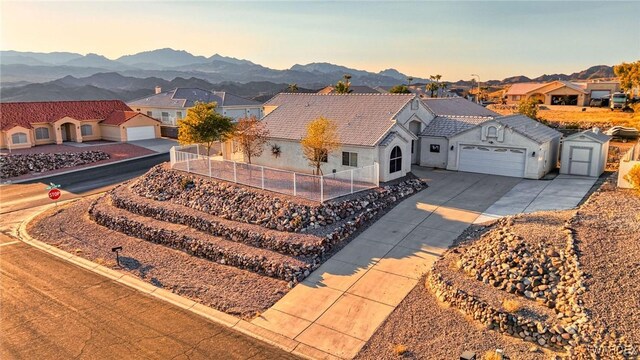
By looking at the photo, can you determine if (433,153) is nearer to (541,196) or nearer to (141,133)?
(541,196)

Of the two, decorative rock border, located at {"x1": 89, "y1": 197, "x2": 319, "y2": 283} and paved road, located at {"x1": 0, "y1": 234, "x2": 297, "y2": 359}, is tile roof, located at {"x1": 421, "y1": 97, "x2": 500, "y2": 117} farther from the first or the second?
paved road, located at {"x1": 0, "y1": 234, "x2": 297, "y2": 359}

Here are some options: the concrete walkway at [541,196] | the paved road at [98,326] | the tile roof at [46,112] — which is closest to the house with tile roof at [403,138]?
the concrete walkway at [541,196]

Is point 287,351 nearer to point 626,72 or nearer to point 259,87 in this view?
point 626,72

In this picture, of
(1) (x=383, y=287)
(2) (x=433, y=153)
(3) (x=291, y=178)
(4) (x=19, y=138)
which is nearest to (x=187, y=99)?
(4) (x=19, y=138)

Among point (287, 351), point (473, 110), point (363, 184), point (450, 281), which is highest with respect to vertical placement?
point (473, 110)

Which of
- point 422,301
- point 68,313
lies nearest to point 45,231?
point 68,313

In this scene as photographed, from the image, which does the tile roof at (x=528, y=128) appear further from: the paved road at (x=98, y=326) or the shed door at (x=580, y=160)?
the paved road at (x=98, y=326)
